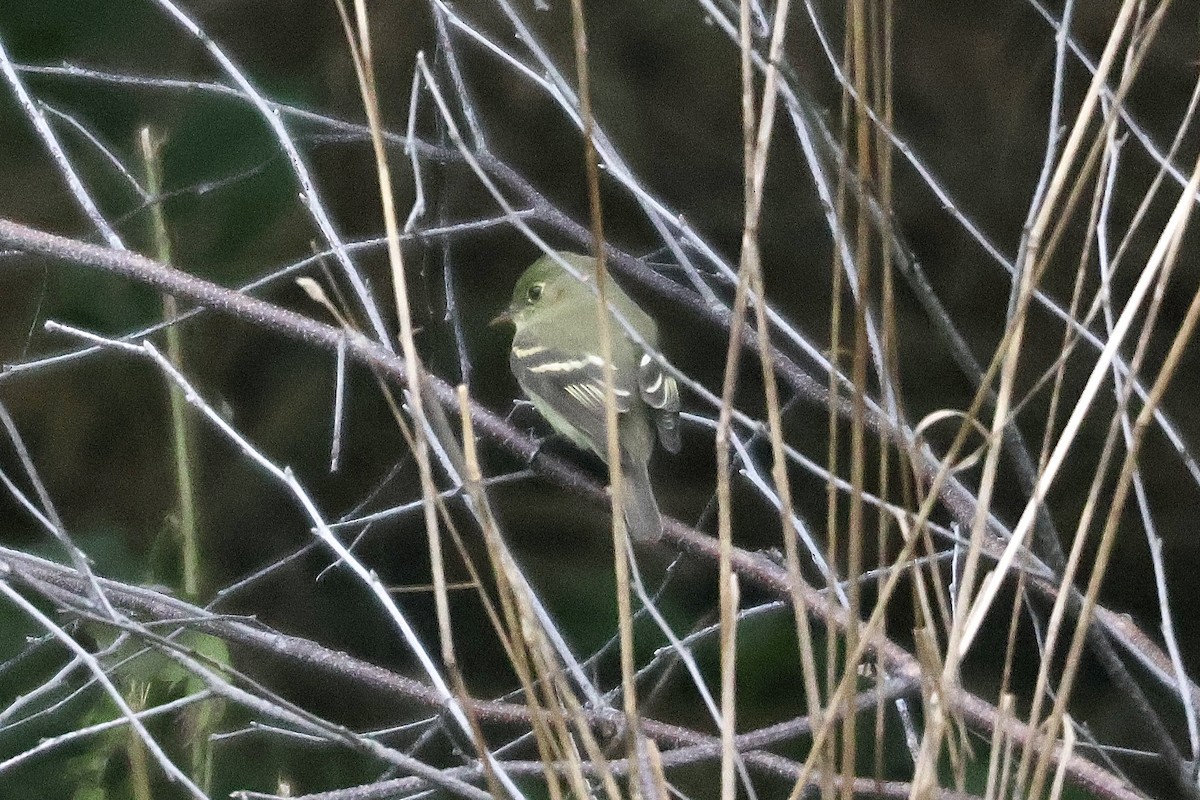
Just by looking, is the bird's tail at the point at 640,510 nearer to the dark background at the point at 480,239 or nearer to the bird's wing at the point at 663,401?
the bird's wing at the point at 663,401

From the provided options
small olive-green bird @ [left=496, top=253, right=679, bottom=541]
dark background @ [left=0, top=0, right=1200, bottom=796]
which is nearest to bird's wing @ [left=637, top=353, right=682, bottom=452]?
small olive-green bird @ [left=496, top=253, right=679, bottom=541]

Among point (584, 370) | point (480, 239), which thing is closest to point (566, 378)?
point (584, 370)

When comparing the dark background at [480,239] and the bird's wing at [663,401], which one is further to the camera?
the dark background at [480,239]

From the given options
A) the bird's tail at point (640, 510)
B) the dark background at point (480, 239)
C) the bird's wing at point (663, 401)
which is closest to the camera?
the bird's tail at point (640, 510)

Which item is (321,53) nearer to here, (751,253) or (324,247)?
(324,247)

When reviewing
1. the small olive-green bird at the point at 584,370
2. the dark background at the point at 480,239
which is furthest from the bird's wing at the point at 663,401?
the dark background at the point at 480,239

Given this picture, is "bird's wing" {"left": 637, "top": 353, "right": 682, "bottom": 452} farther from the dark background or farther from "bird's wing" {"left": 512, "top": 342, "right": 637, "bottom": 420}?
the dark background

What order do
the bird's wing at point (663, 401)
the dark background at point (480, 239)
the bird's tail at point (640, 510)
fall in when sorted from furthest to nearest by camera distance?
1. the dark background at point (480, 239)
2. the bird's wing at point (663, 401)
3. the bird's tail at point (640, 510)

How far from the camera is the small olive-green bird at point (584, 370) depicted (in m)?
2.29

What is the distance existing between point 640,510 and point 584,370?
0.56m

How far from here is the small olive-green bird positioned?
2.29m

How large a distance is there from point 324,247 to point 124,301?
40 cm

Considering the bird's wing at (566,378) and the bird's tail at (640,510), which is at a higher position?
the bird's wing at (566,378)

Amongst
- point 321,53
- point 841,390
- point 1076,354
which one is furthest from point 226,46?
point 1076,354
